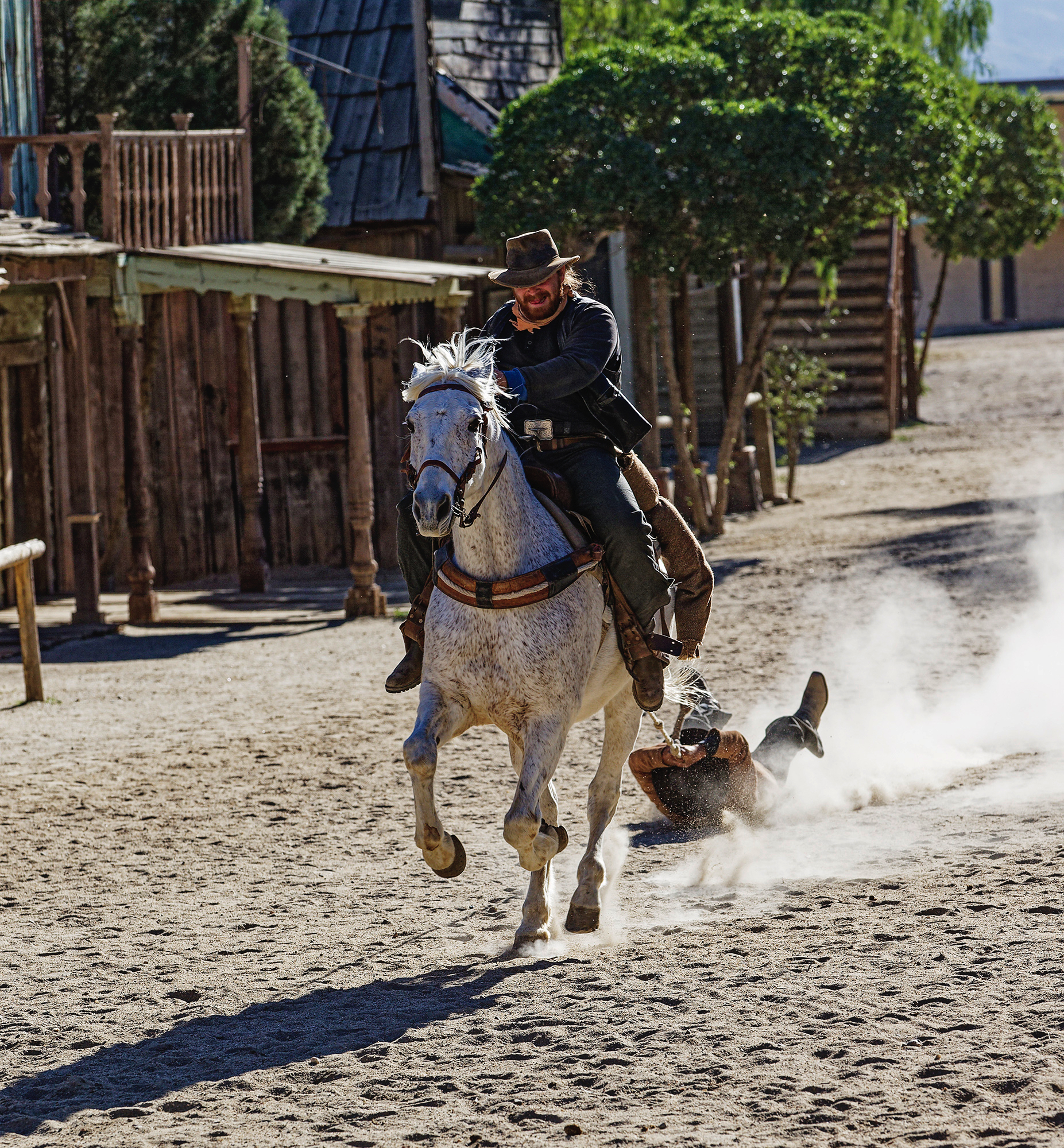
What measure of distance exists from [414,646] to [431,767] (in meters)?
0.76

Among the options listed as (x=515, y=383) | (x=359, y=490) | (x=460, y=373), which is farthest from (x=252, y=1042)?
(x=359, y=490)

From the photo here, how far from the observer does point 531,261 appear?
5.91 metres

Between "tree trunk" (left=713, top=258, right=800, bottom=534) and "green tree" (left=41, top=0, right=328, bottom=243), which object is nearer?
"green tree" (left=41, top=0, right=328, bottom=243)

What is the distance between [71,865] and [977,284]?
138 feet

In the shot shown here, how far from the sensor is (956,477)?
21.4m

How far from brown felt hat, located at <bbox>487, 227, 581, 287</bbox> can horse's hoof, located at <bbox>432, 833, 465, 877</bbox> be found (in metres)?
2.04

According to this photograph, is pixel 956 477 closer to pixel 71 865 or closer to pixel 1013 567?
pixel 1013 567

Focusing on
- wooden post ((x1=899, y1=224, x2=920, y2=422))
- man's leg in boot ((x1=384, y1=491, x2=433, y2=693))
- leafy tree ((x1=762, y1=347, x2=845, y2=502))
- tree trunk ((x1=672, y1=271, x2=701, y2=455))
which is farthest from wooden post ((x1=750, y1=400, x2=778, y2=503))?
man's leg in boot ((x1=384, y1=491, x2=433, y2=693))

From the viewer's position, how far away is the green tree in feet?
54.0

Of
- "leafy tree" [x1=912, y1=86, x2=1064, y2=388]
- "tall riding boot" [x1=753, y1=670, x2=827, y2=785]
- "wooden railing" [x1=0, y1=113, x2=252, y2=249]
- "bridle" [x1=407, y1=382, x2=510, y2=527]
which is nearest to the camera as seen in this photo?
"bridle" [x1=407, y1=382, x2=510, y2=527]

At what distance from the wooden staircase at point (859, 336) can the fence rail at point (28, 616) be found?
18684 millimetres

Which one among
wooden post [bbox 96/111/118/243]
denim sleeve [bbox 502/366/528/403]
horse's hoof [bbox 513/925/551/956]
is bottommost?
horse's hoof [bbox 513/925/551/956]

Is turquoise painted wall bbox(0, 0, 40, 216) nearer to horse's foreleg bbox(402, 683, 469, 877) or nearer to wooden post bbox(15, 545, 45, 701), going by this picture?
wooden post bbox(15, 545, 45, 701)

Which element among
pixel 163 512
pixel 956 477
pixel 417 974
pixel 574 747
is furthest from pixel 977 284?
pixel 417 974
